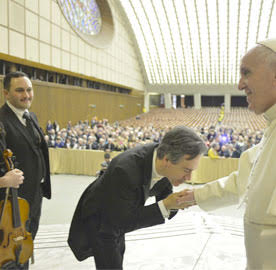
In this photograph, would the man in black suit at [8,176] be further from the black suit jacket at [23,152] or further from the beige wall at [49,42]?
the beige wall at [49,42]

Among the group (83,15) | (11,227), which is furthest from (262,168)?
(83,15)

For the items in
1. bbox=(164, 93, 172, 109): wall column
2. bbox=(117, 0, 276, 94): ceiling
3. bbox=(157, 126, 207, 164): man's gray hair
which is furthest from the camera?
bbox=(164, 93, 172, 109): wall column

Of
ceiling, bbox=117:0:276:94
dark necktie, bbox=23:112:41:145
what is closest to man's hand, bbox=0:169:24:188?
dark necktie, bbox=23:112:41:145

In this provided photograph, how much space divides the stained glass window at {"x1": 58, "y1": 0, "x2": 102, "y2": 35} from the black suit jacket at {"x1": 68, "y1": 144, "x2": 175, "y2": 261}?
18861mm

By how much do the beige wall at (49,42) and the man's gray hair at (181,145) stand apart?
44.6ft

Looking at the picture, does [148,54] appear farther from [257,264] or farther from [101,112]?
[257,264]

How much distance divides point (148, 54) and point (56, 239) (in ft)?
111

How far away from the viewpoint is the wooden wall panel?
17.2 meters

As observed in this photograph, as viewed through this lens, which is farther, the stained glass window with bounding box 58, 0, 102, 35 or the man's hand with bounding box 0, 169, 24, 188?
the stained glass window with bounding box 58, 0, 102, 35

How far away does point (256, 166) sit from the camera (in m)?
1.53

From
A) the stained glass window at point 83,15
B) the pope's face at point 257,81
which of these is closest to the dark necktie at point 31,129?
the pope's face at point 257,81

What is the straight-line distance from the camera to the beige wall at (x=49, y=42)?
1370cm

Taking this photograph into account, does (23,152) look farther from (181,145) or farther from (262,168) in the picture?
(262,168)

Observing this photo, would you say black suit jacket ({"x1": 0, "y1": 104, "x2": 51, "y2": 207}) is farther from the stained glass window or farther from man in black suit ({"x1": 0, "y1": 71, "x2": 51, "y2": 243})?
the stained glass window
